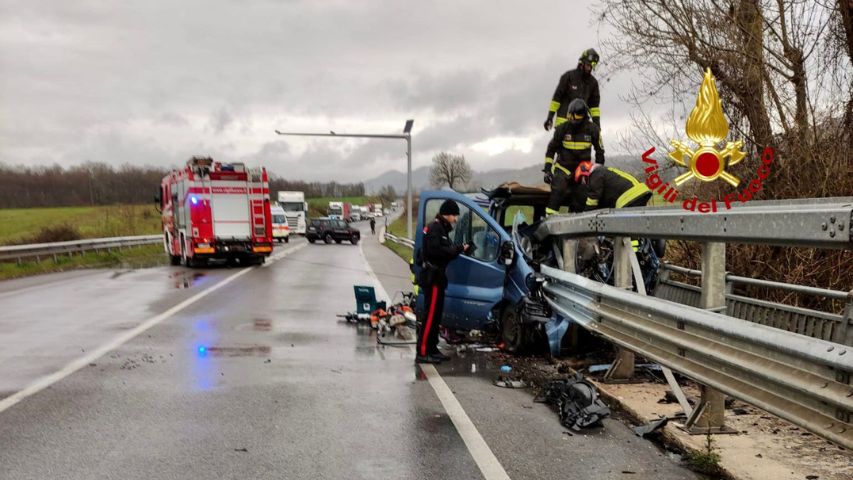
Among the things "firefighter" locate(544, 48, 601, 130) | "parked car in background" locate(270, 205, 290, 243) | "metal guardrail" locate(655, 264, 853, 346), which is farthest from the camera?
"parked car in background" locate(270, 205, 290, 243)

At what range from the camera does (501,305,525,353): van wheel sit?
293 inches

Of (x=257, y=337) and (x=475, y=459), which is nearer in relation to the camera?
(x=475, y=459)

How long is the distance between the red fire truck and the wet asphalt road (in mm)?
10804

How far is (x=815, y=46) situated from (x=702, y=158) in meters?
2.58

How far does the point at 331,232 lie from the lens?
4347cm

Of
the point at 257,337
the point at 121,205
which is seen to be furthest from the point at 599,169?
the point at 121,205

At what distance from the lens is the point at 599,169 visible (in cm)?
734

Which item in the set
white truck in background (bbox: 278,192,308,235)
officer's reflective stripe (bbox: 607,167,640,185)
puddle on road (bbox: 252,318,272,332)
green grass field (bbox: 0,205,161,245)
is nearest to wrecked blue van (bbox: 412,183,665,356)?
officer's reflective stripe (bbox: 607,167,640,185)

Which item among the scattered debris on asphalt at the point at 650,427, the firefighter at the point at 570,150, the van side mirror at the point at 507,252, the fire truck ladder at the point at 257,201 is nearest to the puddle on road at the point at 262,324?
the van side mirror at the point at 507,252

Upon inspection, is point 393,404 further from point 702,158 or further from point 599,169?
point 702,158

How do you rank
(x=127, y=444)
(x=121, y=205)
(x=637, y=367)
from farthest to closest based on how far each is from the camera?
(x=121, y=205), (x=637, y=367), (x=127, y=444)

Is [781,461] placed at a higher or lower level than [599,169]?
lower

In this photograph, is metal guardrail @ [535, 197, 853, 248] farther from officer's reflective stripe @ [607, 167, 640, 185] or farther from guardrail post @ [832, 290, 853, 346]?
officer's reflective stripe @ [607, 167, 640, 185]

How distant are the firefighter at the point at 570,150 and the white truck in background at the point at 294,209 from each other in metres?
46.1
